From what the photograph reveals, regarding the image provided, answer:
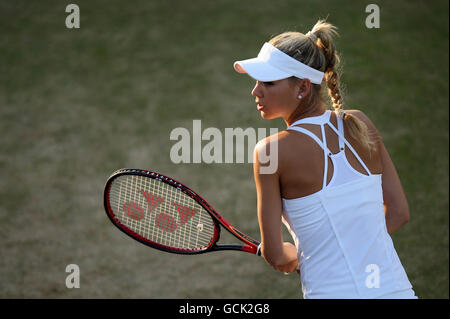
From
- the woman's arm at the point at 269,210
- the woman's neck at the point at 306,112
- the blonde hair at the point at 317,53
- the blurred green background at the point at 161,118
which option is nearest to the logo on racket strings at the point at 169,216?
the woman's arm at the point at 269,210

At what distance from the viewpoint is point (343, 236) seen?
1592 millimetres

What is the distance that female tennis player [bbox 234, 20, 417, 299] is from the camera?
1.58 metres

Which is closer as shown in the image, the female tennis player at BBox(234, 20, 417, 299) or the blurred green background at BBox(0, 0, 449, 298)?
the female tennis player at BBox(234, 20, 417, 299)

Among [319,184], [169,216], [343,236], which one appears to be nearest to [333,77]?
[319,184]

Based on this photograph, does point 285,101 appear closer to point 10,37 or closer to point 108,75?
point 108,75

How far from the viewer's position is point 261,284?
137 inches

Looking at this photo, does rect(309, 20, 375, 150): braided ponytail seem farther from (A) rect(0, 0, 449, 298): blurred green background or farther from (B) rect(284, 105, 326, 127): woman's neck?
(A) rect(0, 0, 449, 298): blurred green background

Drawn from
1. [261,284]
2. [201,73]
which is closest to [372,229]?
[261,284]

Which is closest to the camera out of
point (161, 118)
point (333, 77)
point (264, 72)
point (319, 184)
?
point (319, 184)

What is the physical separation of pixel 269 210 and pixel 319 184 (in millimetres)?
173

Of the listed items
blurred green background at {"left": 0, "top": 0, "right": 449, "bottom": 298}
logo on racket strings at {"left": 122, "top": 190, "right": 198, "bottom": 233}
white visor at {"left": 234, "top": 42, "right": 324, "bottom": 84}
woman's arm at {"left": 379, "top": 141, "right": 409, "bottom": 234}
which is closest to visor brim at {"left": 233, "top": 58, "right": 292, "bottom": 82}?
white visor at {"left": 234, "top": 42, "right": 324, "bottom": 84}

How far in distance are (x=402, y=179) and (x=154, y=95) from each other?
9.52ft

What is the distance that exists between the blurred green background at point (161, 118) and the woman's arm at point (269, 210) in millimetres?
1738

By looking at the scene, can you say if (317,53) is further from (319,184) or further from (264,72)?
(319,184)
